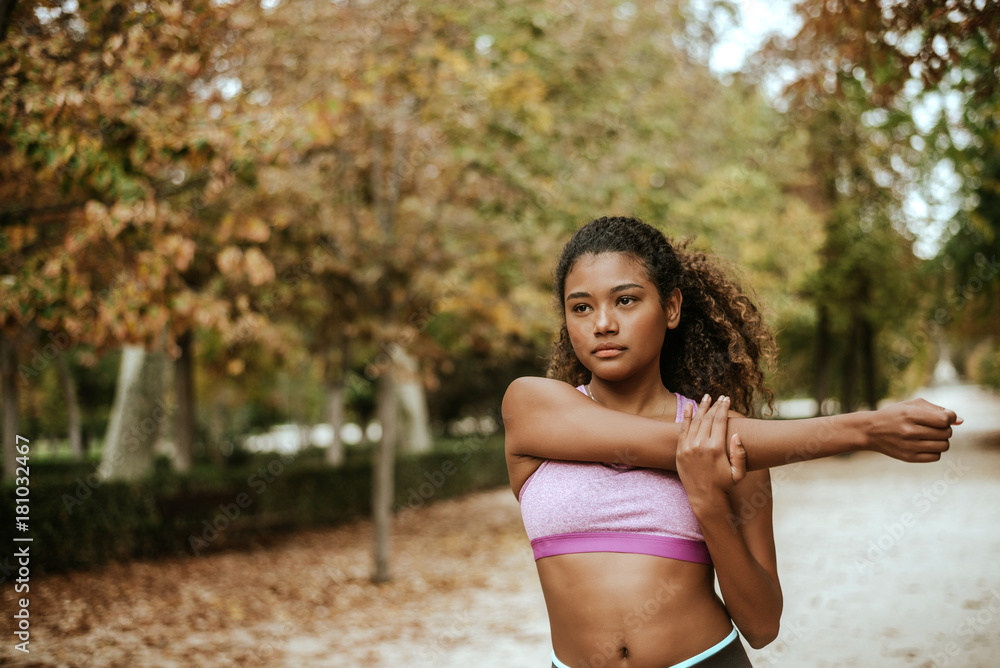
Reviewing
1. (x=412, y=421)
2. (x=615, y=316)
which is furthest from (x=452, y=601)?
(x=412, y=421)

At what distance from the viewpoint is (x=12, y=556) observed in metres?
9.34

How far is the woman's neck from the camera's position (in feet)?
6.52

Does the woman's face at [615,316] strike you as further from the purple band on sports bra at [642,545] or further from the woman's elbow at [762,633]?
the woman's elbow at [762,633]

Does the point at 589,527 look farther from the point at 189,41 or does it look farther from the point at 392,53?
the point at 392,53

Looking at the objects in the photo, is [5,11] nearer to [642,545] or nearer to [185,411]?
[642,545]

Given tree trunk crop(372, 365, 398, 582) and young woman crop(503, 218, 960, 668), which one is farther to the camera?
tree trunk crop(372, 365, 398, 582)

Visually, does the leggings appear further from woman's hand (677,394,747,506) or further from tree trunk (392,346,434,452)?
tree trunk (392,346,434,452)

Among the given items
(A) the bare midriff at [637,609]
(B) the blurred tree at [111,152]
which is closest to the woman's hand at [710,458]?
(A) the bare midriff at [637,609]

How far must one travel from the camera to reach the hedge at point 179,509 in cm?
973

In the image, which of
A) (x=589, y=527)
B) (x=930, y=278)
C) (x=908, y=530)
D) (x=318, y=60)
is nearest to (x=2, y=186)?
(x=318, y=60)

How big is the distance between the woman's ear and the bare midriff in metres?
0.59

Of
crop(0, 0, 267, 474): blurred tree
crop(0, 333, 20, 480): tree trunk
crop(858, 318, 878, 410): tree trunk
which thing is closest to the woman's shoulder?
crop(0, 0, 267, 474): blurred tree

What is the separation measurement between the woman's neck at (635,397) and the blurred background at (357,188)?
2.53ft

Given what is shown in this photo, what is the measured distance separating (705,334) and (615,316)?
1.47ft
